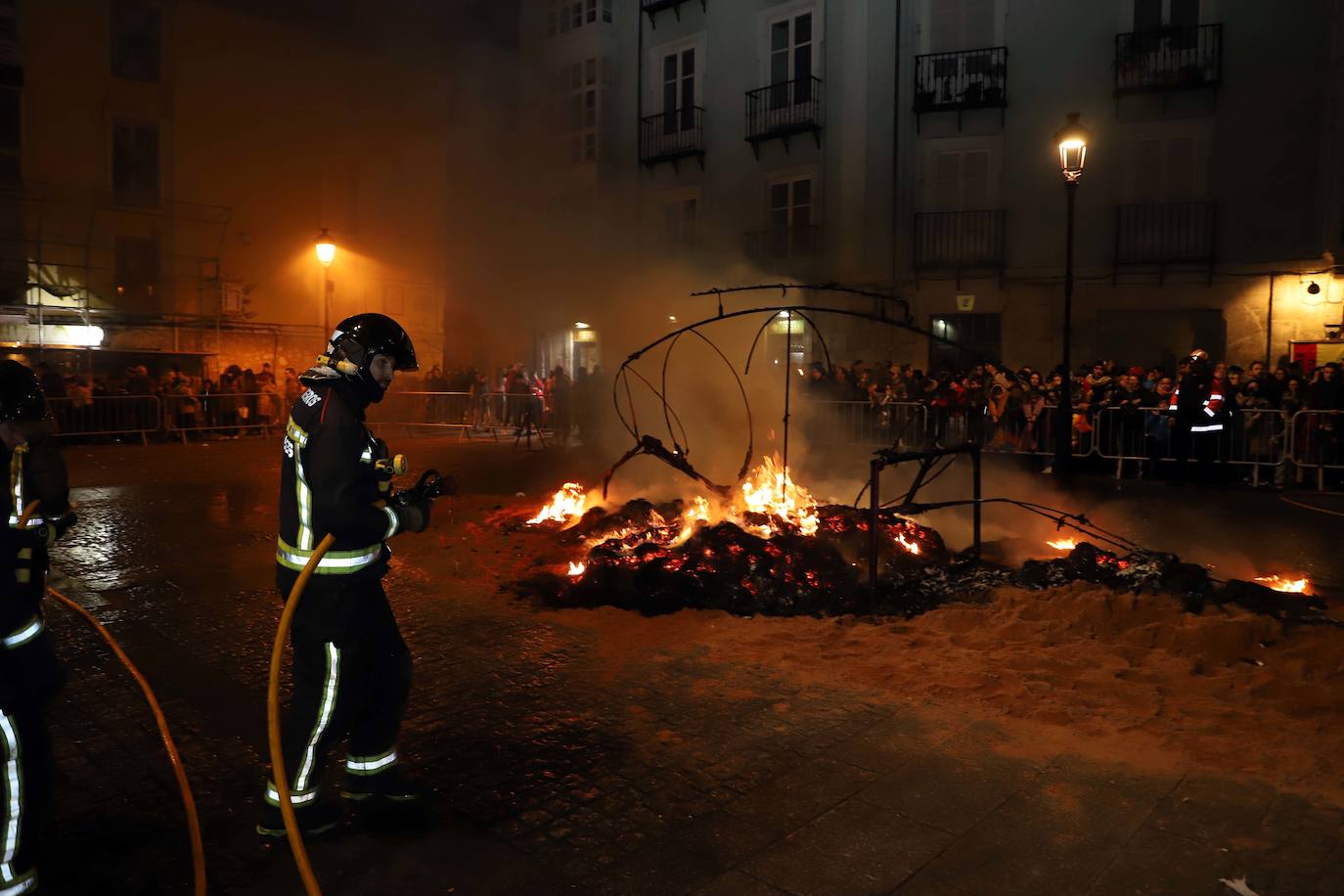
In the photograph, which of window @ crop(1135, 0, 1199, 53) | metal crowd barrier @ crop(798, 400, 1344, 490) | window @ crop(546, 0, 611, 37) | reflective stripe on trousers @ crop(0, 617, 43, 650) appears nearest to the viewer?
reflective stripe on trousers @ crop(0, 617, 43, 650)

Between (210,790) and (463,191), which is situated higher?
(463,191)

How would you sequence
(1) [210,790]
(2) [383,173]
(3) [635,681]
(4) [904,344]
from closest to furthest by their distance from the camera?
(1) [210,790] → (3) [635,681] → (4) [904,344] → (2) [383,173]

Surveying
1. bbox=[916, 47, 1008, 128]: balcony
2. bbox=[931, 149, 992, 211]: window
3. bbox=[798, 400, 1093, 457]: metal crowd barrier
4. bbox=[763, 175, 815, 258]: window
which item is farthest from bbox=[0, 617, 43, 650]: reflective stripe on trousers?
bbox=[916, 47, 1008, 128]: balcony

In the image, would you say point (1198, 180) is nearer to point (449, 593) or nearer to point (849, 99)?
point (849, 99)

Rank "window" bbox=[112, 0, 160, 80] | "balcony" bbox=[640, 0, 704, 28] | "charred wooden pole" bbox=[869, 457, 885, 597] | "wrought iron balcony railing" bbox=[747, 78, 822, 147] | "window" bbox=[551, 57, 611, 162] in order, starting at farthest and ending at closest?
"window" bbox=[551, 57, 611, 162], "balcony" bbox=[640, 0, 704, 28], "window" bbox=[112, 0, 160, 80], "wrought iron balcony railing" bbox=[747, 78, 822, 147], "charred wooden pole" bbox=[869, 457, 885, 597]

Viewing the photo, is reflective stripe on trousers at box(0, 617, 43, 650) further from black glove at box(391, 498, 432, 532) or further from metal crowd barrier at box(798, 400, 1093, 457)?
metal crowd barrier at box(798, 400, 1093, 457)

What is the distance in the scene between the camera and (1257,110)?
1628cm

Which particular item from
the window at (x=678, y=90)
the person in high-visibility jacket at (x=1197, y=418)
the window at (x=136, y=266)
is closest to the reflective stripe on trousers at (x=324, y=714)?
the person in high-visibility jacket at (x=1197, y=418)

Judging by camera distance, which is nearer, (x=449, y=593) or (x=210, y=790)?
(x=210, y=790)

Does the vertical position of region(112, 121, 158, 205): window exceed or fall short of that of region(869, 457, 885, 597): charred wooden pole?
it exceeds it

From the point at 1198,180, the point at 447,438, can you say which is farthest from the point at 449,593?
the point at 1198,180

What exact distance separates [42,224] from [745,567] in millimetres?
21785

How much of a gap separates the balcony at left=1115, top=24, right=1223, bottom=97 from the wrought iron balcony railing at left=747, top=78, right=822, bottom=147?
19.7 ft

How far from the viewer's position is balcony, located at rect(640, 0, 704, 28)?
2261 cm
